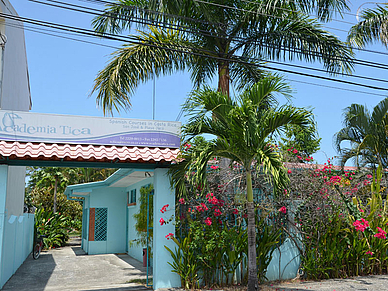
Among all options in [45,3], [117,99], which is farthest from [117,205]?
[45,3]

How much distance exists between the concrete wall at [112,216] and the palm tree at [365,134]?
35.6 ft

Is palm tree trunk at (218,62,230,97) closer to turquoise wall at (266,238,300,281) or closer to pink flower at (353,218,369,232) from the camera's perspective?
turquoise wall at (266,238,300,281)

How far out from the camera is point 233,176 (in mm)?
9125

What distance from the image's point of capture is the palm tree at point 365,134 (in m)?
13.0

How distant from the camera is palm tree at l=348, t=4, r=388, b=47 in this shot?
11570 millimetres

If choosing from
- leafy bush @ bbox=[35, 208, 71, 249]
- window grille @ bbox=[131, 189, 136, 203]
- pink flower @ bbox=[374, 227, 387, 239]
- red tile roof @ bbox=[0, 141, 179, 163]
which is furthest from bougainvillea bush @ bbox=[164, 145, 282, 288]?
leafy bush @ bbox=[35, 208, 71, 249]

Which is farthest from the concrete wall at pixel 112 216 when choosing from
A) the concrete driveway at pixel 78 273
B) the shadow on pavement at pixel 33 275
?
the shadow on pavement at pixel 33 275

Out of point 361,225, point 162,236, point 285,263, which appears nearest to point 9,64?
point 162,236

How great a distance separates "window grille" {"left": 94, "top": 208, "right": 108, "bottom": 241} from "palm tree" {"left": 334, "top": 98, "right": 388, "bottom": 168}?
37.7 ft

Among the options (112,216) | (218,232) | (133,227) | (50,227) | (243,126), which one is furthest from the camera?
(50,227)

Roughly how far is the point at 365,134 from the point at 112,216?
12.3m

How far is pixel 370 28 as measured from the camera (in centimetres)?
1176

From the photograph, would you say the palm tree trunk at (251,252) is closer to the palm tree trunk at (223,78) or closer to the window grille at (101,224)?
the palm tree trunk at (223,78)

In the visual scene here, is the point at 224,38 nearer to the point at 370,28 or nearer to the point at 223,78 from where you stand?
the point at 223,78
